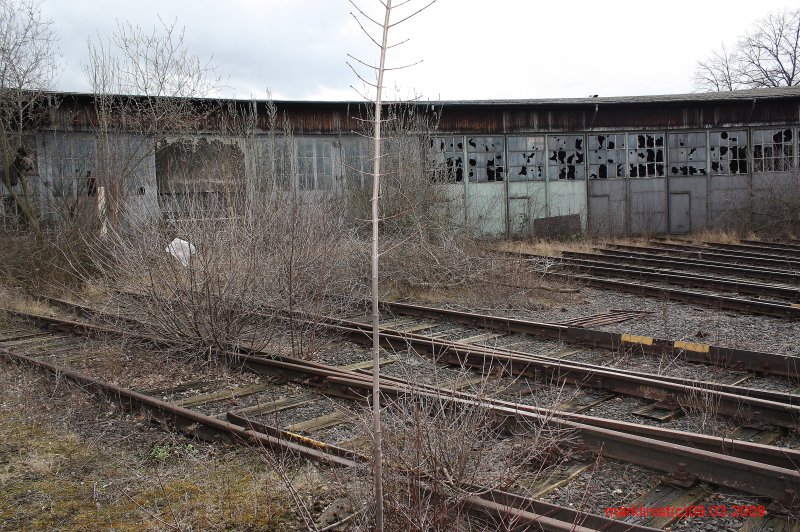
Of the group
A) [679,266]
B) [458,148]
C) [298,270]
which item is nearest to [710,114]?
[458,148]

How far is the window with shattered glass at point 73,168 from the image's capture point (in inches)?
697

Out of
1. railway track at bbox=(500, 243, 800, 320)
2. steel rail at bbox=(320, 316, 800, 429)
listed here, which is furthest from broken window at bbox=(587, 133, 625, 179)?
steel rail at bbox=(320, 316, 800, 429)

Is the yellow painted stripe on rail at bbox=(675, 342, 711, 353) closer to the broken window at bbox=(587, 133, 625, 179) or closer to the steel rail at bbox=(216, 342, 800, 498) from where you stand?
the steel rail at bbox=(216, 342, 800, 498)

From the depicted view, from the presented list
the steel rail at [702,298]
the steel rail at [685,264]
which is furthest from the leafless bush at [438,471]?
the steel rail at [685,264]

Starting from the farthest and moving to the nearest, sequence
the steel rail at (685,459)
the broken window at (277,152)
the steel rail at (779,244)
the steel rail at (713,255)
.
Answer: the broken window at (277,152) < the steel rail at (779,244) < the steel rail at (713,255) < the steel rail at (685,459)

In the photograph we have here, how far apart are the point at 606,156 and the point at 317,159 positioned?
10.8 m

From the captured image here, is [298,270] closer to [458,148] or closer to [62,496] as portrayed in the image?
[62,496]

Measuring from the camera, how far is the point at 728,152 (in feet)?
81.4

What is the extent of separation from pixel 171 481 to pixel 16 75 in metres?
15.6

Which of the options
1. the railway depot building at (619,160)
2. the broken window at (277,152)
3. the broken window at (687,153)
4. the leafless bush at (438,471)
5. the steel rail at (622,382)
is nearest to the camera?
the leafless bush at (438,471)

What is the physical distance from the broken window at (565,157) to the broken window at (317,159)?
8186 millimetres

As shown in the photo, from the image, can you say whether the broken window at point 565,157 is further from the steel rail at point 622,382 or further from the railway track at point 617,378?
the steel rail at point 622,382

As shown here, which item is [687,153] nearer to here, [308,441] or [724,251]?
[724,251]

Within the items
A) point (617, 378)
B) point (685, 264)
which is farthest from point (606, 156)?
point (617, 378)
